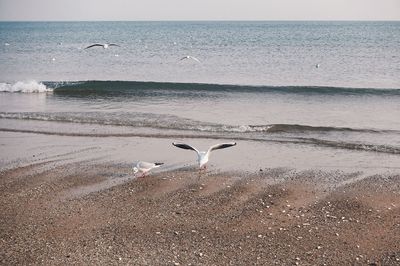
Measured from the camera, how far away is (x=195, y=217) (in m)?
9.80

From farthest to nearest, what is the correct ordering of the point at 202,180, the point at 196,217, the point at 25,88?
the point at 25,88 → the point at 202,180 → the point at 196,217

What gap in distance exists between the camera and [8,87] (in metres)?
31.1

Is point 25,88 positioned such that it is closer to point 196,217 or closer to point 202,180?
point 202,180

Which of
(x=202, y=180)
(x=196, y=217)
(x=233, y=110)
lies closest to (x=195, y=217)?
(x=196, y=217)

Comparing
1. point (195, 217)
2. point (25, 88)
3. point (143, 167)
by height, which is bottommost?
point (25, 88)

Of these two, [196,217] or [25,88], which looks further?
[25,88]

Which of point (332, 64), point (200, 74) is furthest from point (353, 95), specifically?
point (332, 64)

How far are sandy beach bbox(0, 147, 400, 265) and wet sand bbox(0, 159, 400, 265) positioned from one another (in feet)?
0.06

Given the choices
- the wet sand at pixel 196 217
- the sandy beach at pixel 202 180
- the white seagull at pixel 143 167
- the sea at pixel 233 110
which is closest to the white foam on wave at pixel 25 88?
the sea at pixel 233 110

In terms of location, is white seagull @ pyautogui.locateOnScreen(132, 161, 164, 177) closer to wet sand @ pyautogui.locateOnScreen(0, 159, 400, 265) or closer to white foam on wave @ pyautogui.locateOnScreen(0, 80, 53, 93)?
wet sand @ pyautogui.locateOnScreen(0, 159, 400, 265)

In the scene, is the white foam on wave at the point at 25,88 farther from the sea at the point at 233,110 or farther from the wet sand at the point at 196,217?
the wet sand at the point at 196,217

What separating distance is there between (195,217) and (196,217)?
2cm

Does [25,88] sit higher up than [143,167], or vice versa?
[143,167]

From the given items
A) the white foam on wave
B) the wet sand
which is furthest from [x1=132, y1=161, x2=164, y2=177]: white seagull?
the white foam on wave
